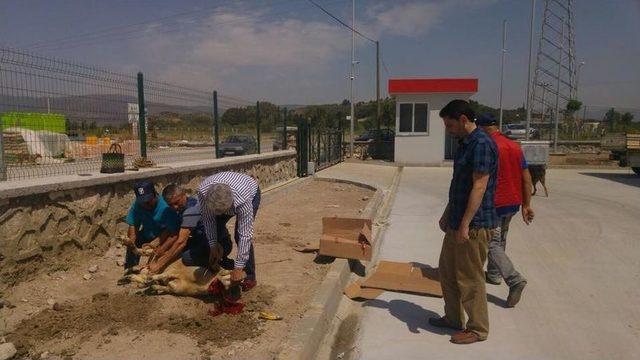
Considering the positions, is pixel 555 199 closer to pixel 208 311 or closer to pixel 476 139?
pixel 476 139

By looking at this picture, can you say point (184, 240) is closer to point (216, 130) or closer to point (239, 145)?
point (216, 130)

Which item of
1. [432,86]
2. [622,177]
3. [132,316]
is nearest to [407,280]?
[132,316]

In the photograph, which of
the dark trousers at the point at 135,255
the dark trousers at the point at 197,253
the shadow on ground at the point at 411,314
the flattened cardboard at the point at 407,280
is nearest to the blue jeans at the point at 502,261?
the flattened cardboard at the point at 407,280

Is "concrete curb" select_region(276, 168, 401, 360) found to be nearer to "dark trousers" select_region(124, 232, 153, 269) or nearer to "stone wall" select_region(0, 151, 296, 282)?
"dark trousers" select_region(124, 232, 153, 269)

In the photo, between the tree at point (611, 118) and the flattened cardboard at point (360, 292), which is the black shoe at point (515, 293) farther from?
the tree at point (611, 118)

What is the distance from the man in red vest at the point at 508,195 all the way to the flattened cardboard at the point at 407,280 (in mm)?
672

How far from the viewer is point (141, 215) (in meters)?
4.73

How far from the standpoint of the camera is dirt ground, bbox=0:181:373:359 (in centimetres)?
348

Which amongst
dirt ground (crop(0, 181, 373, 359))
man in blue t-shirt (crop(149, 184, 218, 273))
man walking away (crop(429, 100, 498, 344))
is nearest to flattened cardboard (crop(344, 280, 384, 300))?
dirt ground (crop(0, 181, 373, 359))

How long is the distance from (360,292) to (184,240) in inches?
73.3

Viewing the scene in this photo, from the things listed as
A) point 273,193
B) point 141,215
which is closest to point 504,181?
point 141,215

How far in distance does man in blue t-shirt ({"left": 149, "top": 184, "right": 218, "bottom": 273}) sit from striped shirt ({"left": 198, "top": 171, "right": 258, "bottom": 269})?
0.86 feet

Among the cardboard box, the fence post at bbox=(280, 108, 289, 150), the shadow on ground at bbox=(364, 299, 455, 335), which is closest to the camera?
the shadow on ground at bbox=(364, 299, 455, 335)

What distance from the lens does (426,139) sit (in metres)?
20.0
